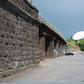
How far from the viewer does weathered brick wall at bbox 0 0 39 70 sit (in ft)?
52.6

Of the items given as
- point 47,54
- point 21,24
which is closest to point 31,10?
point 21,24

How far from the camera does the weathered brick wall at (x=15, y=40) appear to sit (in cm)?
1603

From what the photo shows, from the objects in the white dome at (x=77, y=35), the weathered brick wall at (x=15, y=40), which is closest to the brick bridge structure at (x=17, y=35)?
the weathered brick wall at (x=15, y=40)

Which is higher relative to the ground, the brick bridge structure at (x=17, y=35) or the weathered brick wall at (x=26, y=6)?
the weathered brick wall at (x=26, y=6)

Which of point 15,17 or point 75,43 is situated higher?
point 75,43

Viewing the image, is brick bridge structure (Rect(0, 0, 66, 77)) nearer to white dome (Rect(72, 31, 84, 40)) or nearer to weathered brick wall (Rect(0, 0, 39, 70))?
weathered brick wall (Rect(0, 0, 39, 70))

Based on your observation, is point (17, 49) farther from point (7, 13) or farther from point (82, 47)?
point (82, 47)

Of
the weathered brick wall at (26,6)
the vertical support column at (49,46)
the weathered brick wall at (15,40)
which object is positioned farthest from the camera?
→ the vertical support column at (49,46)

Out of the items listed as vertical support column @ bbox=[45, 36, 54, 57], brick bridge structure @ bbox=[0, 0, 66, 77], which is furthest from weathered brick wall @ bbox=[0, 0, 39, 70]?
vertical support column @ bbox=[45, 36, 54, 57]

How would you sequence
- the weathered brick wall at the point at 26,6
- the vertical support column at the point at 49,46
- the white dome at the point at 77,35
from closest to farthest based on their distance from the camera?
the weathered brick wall at the point at 26,6 < the vertical support column at the point at 49,46 < the white dome at the point at 77,35

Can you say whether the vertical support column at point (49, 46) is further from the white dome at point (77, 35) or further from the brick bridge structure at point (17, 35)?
the white dome at point (77, 35)

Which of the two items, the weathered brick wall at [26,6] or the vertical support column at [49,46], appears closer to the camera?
the weathered brick wall at [26,6]

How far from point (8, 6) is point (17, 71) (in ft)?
11.9

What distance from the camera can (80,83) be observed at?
506 inches
